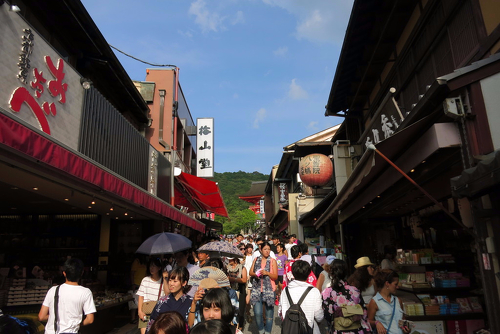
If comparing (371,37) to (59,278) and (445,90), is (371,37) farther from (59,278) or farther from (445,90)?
(59,278)

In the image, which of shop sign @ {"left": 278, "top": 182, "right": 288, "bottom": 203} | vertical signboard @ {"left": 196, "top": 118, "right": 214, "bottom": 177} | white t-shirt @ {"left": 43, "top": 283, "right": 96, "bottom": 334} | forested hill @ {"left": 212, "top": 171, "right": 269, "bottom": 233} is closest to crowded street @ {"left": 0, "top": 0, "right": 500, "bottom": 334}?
white t-shirt @ {"left": 43, "top": 283, "right": 96, "bottom": 334}

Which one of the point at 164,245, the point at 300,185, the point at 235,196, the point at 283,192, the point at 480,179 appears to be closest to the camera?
the point at 480,179

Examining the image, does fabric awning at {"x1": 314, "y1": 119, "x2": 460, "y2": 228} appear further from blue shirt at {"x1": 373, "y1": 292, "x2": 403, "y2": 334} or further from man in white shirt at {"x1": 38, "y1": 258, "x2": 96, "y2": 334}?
man in white shirt at {"x1": 38, "y1": 258, "x2": 96, "y2": 334}

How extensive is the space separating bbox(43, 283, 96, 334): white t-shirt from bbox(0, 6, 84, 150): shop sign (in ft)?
7.00

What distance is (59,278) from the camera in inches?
378

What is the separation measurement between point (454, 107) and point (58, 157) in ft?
17.3

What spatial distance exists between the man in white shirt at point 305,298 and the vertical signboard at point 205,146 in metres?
19.5

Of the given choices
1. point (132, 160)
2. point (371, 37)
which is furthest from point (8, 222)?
point (371, 37)

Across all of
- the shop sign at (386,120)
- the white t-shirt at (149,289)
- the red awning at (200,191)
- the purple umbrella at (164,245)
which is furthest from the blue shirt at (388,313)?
the red awning at (200,191)

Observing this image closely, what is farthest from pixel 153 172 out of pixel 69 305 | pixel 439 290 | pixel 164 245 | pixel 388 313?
pixel 388 313

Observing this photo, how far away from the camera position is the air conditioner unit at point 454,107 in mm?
4535

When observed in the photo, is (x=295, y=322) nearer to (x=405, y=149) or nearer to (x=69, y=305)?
(x=69, y=305)

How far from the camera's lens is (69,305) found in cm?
433

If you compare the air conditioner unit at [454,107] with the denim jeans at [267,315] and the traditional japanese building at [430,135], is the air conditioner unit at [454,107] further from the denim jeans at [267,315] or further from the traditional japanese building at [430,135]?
the denim jeans at [267,315]
